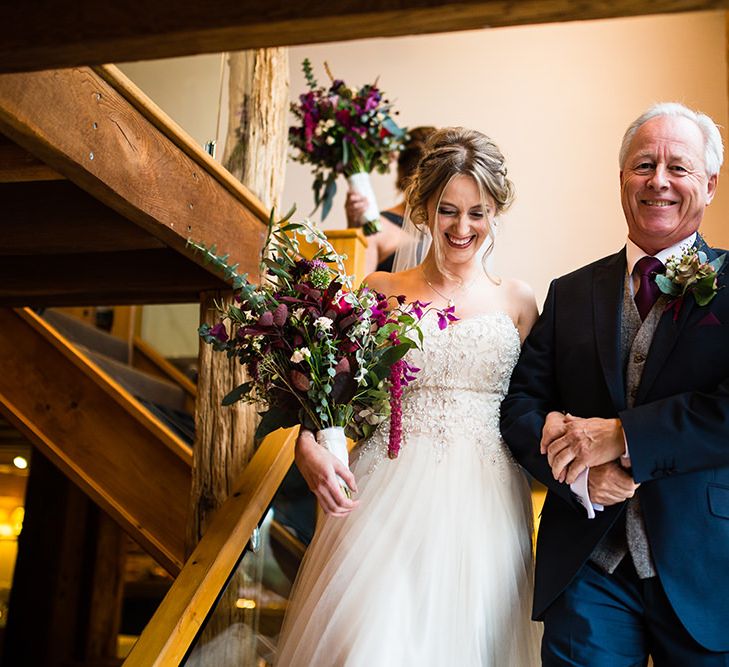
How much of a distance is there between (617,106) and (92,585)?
17.4 feet

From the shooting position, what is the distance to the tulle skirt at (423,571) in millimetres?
2328

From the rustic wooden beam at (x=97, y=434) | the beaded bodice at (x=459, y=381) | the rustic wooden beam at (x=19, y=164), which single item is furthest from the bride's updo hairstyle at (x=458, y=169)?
the rustic wooden beam at (x=97, y=434)

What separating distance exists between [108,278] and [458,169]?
1.58 metres

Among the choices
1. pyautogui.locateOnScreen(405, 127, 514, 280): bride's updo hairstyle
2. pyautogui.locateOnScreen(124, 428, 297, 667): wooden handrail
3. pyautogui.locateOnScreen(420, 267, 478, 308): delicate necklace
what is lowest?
pyautogui.locateOnScreen(124, 428, 297, 667): wooden handrail

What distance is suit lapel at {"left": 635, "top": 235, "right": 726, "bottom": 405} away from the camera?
2316 mm

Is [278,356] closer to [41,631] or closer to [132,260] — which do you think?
[132,260]

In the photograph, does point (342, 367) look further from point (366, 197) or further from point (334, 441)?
point (366, 197)

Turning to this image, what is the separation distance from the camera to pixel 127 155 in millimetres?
2516

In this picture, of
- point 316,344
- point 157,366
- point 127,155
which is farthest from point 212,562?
point 157,366

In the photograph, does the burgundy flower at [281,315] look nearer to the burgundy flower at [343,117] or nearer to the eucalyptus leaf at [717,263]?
the eucalyptus leaf at [717,263]

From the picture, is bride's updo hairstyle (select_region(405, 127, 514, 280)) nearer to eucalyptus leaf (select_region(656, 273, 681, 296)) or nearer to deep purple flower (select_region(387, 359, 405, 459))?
deep purple flower (select_region(387, 359, 405, 459))

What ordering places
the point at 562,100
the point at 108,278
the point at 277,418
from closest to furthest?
the point at 277,418 < the point at 108,278 < the point at 562,100

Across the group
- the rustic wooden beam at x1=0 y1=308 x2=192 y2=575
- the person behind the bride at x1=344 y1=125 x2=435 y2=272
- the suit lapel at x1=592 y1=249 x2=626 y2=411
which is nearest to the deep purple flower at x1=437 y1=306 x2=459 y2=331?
the suit lapel at x1=592 y1=249 x2=626 y2=411

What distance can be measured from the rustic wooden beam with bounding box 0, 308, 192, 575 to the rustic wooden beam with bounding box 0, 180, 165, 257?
1.69m
